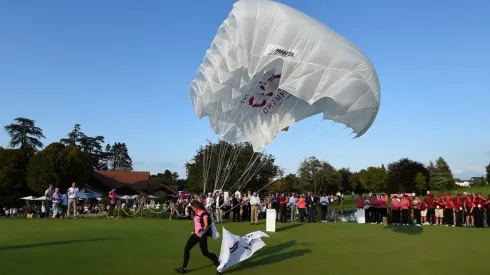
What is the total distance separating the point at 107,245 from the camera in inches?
424

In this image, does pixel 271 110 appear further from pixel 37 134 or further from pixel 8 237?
pixel 37 134

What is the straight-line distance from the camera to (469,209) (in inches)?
744

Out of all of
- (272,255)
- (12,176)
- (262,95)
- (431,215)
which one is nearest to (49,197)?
(262,95)

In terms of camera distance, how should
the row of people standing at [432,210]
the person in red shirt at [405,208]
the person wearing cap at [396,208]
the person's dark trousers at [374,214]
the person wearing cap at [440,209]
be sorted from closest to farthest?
the row of people standing at [432,210] → the person wearing cap at [440,209] → the person in red shirt at [405,208] → the person wearing cap at [396,208] → the person's dark trousers at [374,214]

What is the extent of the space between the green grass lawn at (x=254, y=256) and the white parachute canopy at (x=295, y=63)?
3259 mm

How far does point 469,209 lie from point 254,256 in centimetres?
1395

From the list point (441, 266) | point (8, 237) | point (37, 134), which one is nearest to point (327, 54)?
point (441, 266)

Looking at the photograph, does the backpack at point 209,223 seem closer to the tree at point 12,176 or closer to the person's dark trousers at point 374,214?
the person's dark trousers at point 374,214

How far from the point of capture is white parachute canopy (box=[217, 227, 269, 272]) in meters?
8.13

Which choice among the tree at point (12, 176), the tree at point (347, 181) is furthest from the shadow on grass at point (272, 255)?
the tree at point (347, 181)

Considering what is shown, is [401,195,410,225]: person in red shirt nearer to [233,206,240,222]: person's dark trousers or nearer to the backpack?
[233,206,240,222]: person's dark trousers

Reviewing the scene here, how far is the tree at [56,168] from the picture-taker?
4709 centimetres

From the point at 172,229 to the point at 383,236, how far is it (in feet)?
26.1

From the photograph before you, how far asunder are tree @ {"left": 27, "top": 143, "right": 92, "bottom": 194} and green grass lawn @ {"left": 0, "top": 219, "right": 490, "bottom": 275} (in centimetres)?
3572
